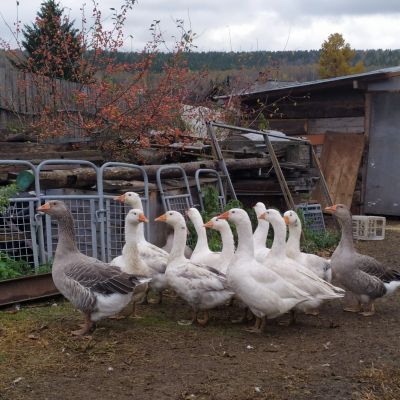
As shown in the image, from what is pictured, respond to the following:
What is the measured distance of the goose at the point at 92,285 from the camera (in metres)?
6.13

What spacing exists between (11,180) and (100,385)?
16.2 ft

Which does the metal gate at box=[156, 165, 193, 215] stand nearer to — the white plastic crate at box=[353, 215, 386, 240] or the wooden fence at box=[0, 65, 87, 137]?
the wooden fence at box=[0, 65, 87, 137]

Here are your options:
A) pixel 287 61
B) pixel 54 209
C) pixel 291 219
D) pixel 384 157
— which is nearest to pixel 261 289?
pixel 291 219

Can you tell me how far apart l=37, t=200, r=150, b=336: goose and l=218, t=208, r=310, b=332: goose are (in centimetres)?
93

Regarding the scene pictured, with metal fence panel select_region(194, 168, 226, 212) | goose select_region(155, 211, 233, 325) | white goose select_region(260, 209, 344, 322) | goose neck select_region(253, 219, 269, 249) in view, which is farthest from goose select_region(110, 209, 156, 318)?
metal fence panel select_region(194, 168, 226, 212)

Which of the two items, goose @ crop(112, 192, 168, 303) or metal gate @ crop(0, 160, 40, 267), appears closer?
goose @ crop(112, 192, 168, 303)

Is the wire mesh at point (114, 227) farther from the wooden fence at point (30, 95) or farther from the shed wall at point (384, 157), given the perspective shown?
the shed wall at point (384, 157)

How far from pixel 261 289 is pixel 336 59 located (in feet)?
121

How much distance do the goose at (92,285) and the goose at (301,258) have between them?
2.24 meters

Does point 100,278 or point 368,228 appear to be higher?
point 100,278

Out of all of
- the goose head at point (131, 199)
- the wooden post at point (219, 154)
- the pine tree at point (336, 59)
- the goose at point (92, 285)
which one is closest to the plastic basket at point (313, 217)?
the wooden post at point (219, 154)

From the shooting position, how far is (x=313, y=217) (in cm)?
1192

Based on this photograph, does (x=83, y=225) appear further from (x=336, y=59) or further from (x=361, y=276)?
(x=336, y=59)

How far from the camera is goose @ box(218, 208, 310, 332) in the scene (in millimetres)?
6301
